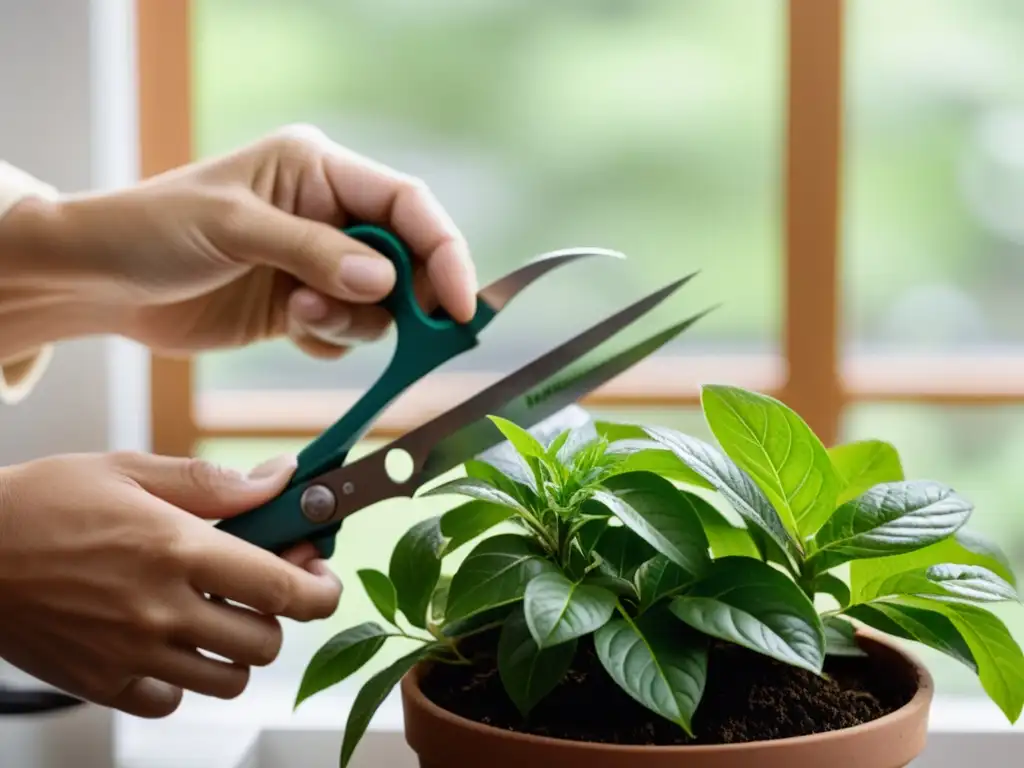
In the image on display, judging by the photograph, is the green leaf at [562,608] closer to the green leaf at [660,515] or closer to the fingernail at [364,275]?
the green leaf at [660,515]

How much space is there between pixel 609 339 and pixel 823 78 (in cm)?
39

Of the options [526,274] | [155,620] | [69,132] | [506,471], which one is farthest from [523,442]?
[69,132]

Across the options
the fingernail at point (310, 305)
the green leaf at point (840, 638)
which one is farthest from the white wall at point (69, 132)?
the green leaf at point (840, 638)

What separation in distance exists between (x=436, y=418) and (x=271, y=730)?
0.38m

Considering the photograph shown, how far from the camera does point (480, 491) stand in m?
0.49

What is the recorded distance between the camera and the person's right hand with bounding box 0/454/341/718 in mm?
576

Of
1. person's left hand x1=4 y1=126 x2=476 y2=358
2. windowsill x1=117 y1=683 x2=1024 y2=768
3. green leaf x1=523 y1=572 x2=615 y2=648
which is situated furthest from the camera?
windowsill x1=117 y1=683 x2=1024 y2=768

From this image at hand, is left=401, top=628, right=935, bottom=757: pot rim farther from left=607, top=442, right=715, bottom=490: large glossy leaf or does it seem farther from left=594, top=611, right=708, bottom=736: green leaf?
left=607, top=442, right=715, bottom=490: large glossy leaf

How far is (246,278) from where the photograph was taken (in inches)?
30.1

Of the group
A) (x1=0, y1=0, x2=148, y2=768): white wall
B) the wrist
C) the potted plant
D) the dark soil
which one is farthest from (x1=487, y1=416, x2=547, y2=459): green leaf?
(x1=0, y1=0, x2=148, y2=768): white wall

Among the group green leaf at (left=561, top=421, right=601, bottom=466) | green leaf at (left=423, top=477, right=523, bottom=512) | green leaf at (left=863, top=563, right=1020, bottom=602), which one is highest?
green leaf at (left=561, top=421, right=601, bottom=466)

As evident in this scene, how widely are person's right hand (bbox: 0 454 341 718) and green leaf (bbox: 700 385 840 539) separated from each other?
242 millimetres

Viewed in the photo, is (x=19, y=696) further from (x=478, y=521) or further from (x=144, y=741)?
(x=478, y=521)

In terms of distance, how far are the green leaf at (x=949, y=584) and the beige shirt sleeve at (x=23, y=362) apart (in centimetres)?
55
